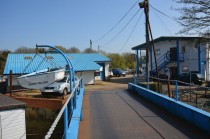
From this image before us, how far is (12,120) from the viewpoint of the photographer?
1178 cm

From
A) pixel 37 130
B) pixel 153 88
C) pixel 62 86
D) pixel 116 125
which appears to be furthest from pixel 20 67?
pixel 116 125

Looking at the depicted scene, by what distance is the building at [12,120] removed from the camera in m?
11.2

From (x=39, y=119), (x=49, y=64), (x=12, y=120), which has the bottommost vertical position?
(x=39, y=119)

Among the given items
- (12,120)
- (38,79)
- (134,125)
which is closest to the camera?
(134,125)

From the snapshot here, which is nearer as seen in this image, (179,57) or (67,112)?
(67,112)

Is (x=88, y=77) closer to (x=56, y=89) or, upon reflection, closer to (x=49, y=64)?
(x=49, y=64)

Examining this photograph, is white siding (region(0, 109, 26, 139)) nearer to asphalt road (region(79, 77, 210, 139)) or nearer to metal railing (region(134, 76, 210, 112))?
asphalt road (region(79, 77, 210, 139))

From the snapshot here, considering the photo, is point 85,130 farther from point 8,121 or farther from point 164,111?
point 8,121

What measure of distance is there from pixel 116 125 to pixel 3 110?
5.90 m

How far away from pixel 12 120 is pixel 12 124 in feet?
0.86

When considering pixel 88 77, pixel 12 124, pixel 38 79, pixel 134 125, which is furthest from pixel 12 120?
pixel 88 77

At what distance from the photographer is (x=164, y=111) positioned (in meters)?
9.93

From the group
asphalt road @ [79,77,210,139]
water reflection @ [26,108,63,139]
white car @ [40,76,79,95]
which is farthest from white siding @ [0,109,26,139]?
white car @ [40,76,79,95]

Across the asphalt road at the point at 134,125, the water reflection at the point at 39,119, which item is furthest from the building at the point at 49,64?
the asphalt road at the point at 134,125
